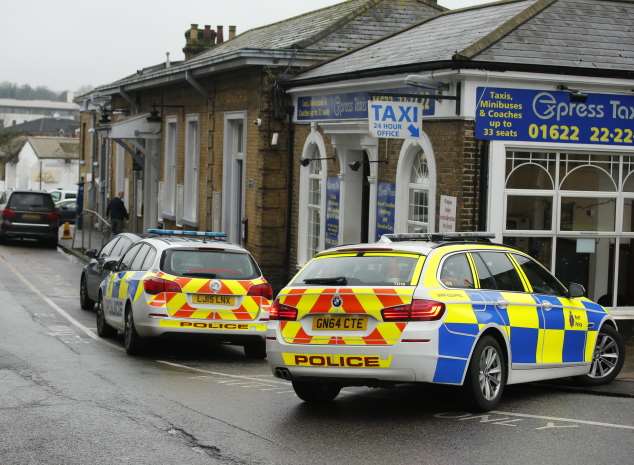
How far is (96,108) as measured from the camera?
46.3 m

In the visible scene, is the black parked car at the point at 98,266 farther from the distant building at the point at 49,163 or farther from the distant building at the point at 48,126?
the distant building at the point at 48,126

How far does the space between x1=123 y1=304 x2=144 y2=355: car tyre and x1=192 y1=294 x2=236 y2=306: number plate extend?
0.88 m

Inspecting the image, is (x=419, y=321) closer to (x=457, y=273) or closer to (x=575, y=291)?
(x=457, y=273)

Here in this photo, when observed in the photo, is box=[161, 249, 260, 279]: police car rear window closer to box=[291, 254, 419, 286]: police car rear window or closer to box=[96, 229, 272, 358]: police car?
box=[96, 229, 272, 358]: police car

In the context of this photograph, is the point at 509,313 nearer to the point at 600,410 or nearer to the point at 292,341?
the point at 600,410

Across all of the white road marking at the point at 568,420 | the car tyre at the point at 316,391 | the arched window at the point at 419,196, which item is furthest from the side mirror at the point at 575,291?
the arched window at the point at 419,196

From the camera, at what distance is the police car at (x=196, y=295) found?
14.3 metres

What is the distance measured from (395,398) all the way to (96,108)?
37.0 meters

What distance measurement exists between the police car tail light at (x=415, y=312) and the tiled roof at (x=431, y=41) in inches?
290

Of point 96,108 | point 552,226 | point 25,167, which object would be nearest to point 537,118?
point 552,226

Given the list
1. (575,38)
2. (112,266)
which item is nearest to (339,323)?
(112,266)

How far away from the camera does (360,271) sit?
10.1 meters

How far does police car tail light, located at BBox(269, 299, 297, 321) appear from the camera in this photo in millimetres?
10133

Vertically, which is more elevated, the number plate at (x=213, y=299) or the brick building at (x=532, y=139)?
the brick building at (x=532, y=139)
